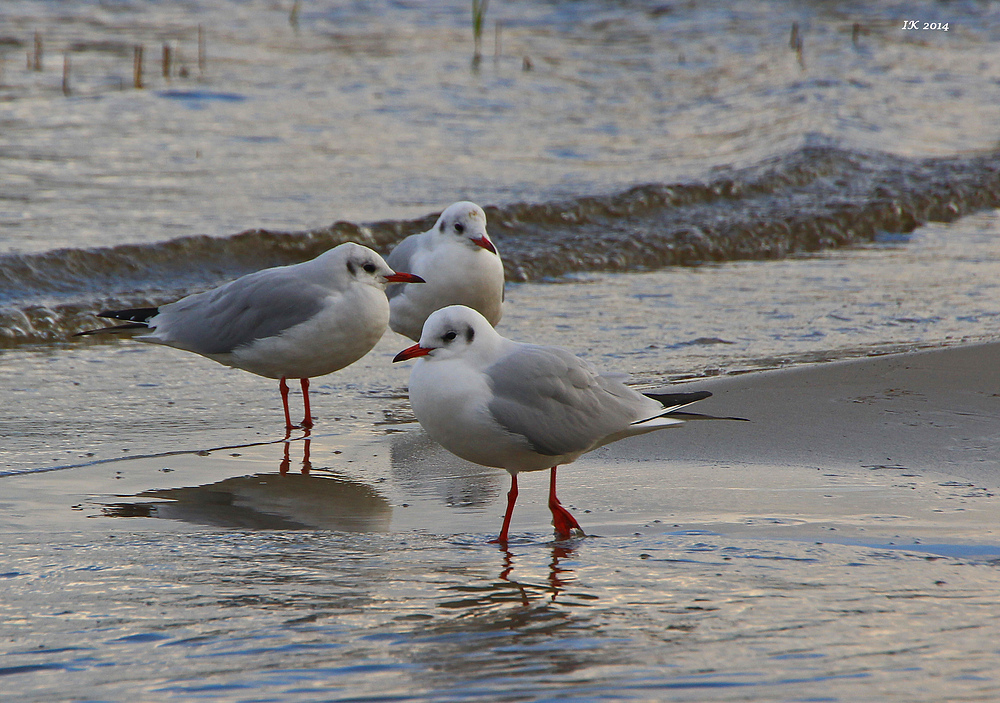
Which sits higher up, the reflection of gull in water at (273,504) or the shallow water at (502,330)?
the shallow water at (502,330)

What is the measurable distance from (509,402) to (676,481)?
91 cm

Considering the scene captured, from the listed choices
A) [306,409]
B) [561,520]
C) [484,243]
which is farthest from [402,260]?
[561,520]

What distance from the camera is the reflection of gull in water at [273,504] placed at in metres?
4.09

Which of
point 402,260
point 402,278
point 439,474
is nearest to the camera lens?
point 439,474

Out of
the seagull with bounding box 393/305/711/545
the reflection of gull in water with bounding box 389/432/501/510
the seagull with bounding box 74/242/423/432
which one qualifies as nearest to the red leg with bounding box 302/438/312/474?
the seagull with bounding box 74/242/423/432

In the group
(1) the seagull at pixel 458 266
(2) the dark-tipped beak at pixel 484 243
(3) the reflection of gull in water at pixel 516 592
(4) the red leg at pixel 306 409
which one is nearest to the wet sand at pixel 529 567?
(3) the reflection of gull in water at pixel 516 592

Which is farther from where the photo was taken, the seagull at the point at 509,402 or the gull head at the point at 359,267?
the gull head at the point at 359,267

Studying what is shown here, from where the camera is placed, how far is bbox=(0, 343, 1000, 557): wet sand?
3.93 metres

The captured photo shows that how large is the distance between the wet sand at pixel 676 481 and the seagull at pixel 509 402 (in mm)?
264

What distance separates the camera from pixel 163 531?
3.95m

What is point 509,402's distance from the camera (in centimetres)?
379

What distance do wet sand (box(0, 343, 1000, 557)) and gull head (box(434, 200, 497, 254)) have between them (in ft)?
3.72

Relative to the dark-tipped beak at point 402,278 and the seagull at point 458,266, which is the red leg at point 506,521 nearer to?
the dark-tipped beak at point 402,278

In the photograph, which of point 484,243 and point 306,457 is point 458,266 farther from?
point 306,457
